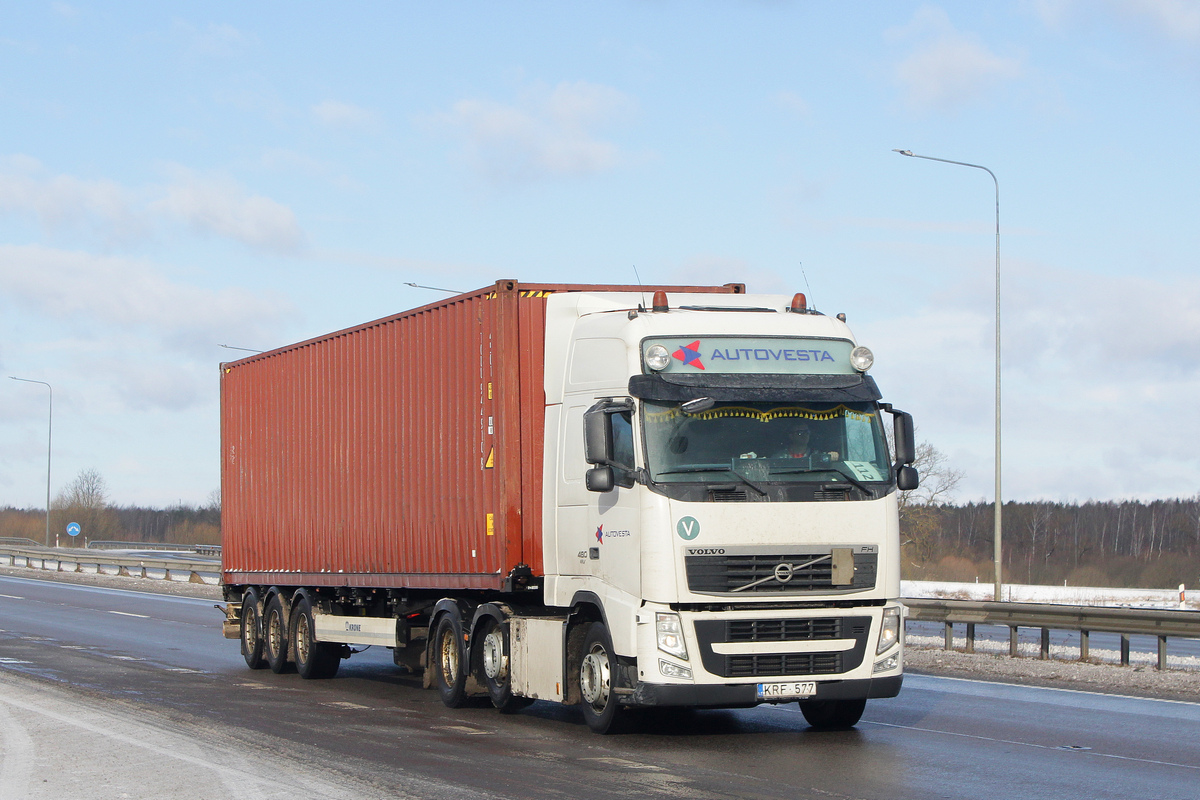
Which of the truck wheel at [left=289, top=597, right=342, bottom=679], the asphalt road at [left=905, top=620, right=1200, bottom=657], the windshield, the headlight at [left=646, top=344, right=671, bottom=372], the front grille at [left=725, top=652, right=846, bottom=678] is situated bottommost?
the asphalt road at [left=905, top=620, right=1200, bottom=657]

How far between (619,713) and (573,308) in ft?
11.9

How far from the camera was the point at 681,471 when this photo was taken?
1091cm

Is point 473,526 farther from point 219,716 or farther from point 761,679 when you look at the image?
point 761,679

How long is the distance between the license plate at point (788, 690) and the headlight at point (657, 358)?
2.62 metres

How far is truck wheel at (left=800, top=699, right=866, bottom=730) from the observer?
1195cm

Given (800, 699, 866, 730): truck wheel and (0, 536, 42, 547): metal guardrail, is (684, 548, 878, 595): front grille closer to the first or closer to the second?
(800, 699, 866, 730): truck wheel

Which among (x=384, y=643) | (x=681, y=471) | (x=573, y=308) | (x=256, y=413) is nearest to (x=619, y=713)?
(x=681, y=471)

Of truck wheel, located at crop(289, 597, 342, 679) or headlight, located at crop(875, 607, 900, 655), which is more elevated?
headlight, located at crop(875, 607, 900, 655)

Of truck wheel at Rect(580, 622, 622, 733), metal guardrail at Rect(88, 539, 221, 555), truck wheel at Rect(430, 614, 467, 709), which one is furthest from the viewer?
metal guardrail at Rect(88, 539, 221, 555)

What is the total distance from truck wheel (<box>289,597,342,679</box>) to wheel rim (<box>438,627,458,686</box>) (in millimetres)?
3536

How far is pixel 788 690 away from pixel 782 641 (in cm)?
38

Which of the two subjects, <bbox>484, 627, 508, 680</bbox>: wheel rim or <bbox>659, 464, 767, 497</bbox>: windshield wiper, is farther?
<bbox>484, 627, 508, 680</bbox>: wheel rim

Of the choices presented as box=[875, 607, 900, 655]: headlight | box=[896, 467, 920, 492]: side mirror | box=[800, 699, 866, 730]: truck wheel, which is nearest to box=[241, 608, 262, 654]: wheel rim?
box=[800, 699, 866, 730]: truck wheel

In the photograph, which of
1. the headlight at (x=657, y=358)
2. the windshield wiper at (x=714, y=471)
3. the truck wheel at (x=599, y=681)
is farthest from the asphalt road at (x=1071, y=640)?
the headlight at (x=657, y=358)
